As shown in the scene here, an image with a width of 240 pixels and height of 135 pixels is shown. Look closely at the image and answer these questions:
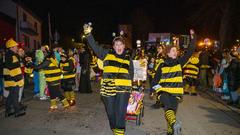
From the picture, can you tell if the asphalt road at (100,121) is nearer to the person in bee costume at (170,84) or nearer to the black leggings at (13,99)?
the black leggings at (13,99)

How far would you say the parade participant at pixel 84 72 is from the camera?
14945 mm

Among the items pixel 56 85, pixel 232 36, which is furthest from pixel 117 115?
pixel 232 36

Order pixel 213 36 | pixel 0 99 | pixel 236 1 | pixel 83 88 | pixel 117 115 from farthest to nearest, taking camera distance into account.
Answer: pixel 213 36 < pixel 236 1 < pixel 83 88 < pixel 0 99 < pixel 117 115

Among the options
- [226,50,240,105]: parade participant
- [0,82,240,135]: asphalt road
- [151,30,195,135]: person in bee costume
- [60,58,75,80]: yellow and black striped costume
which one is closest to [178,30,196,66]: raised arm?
[151,30,195,135]: person in bee costume

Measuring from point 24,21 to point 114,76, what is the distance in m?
43.3

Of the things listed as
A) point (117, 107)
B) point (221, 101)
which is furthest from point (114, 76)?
point (221, 101)

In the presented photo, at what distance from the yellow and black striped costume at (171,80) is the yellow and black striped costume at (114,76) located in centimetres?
94

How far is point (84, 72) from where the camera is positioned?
1530 centimetres

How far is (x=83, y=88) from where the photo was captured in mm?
15203

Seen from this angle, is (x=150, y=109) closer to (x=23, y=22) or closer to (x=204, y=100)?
(x=204, y=100)

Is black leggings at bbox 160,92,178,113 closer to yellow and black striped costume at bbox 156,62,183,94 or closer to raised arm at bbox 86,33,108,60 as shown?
yellow and black striped costume at bbox 156,62,183,94

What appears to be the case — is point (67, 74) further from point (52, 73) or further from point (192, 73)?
point (192, 73)

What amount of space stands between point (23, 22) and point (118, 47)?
139ft

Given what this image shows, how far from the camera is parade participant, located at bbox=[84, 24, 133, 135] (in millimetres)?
5845
